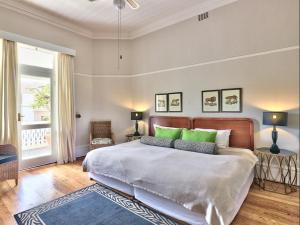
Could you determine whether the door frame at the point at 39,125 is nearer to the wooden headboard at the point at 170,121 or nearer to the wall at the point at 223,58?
the wall at the point at 223,58

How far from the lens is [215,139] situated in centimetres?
334

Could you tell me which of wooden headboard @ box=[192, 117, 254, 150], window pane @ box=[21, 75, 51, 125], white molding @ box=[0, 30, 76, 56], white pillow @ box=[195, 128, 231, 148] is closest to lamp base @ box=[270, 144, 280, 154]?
wooden headboard @ box=[192, 117, 254, 150]

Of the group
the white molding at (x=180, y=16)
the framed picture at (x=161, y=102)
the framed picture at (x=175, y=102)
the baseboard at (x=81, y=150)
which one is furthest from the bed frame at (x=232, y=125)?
the baseboard at (x=81, y=150)

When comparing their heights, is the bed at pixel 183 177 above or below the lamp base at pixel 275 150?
below

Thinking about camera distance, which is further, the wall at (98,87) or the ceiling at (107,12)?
the wall at (98,87)

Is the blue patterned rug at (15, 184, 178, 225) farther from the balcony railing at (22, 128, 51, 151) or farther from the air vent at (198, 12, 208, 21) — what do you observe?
the air vent at (198, 12, 208, 21)

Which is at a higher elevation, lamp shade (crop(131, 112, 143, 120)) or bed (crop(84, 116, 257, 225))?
lamp shade (crop(131, 112, 143, 120))

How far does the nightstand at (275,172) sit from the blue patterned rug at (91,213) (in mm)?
1906

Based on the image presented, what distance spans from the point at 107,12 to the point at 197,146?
11.2ft

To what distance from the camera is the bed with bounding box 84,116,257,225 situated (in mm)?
1843

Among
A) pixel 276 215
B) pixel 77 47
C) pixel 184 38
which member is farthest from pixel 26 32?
pixel 276 215

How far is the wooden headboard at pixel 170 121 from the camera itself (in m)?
4.14

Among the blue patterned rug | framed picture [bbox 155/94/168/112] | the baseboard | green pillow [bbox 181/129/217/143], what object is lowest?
the blue patterned rug

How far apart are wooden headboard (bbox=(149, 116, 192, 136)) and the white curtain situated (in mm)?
2931
